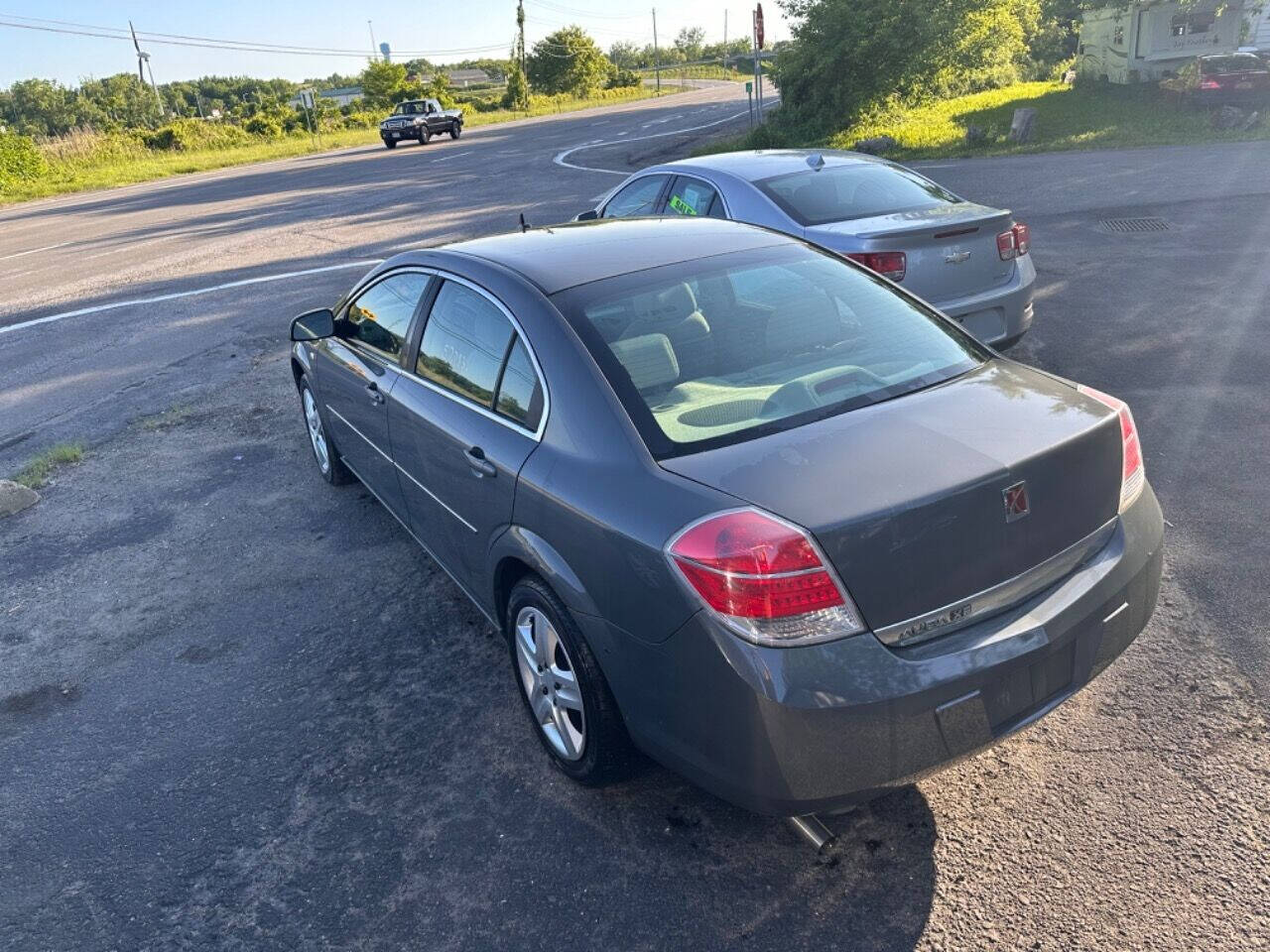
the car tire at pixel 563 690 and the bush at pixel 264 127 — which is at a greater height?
the bush at pixel 264 127

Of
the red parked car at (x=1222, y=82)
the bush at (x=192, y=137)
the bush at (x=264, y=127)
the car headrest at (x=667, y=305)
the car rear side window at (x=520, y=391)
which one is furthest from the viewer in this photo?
the bush at (x=264, y=127)

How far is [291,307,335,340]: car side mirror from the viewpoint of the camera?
4.83m

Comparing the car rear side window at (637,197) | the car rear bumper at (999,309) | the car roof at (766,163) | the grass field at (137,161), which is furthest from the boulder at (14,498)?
the grass field at (137,161)

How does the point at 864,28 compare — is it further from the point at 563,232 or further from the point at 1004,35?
the point at 563,232

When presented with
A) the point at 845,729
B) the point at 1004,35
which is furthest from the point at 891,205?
the point at 1004,35

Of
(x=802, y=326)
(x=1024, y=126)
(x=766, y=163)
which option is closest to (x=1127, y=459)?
(x=802, y=326)

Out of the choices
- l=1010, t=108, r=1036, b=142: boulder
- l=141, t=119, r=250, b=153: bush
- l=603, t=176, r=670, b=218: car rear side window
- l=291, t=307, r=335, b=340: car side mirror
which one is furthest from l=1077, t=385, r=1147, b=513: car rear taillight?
l=141, t=119, r=250, b=153: bush

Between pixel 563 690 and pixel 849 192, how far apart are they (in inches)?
190

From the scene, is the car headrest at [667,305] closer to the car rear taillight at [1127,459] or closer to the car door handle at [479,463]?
the car door handle at [479,463]

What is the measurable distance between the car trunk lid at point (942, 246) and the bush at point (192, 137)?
4488 centimetres

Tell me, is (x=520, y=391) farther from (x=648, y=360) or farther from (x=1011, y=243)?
(x=1011, y=243)

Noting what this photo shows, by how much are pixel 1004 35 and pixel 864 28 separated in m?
4.45

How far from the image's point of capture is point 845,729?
92.7 inches

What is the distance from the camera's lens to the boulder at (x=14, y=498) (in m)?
5.94
